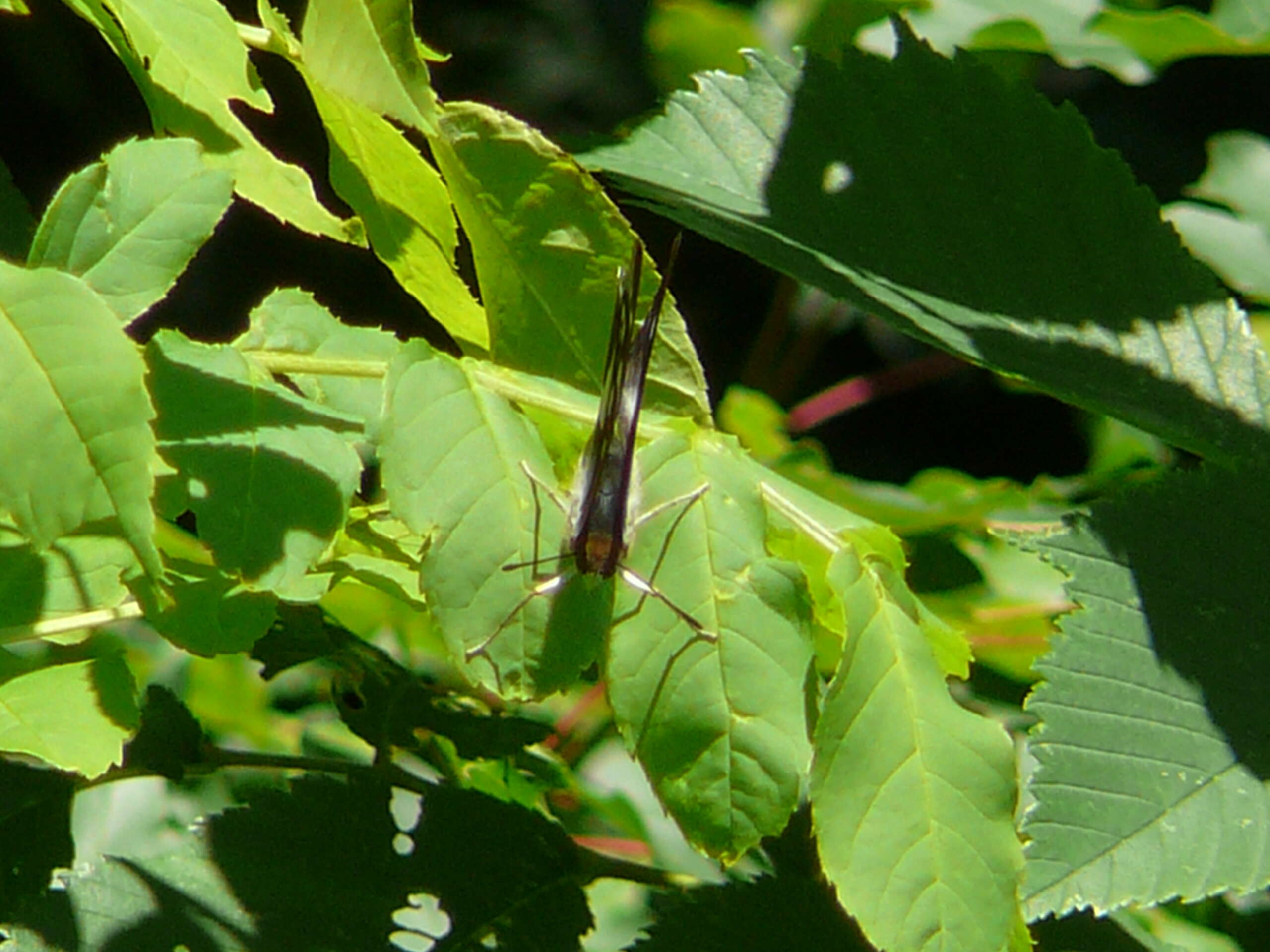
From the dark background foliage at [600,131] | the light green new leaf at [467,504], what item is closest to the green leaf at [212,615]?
the light green new leaf at [467,504]

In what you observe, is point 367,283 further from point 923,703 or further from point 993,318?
point 923,703

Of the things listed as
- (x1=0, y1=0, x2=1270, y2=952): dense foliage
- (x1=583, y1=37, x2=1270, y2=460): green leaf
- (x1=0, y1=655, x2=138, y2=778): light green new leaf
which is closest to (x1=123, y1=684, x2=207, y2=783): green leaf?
(x1=0, y1=0, x2=1270, y2=952): dense foliage

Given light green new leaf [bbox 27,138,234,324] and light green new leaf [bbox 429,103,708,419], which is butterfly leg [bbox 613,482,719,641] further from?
light green new leaf [bbox 27,138,234,324]

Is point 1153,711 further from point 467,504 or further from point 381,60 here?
point 381,60

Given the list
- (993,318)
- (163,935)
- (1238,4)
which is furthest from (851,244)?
(1238,4)

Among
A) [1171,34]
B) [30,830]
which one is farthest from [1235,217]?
[30,830]

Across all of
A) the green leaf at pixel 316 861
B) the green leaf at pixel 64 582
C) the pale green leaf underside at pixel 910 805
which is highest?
the pale green leaf underside at pixel 910 805

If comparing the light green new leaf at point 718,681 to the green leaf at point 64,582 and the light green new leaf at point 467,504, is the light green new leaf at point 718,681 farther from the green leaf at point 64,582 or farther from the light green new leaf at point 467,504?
the green leaf at point 64,582
